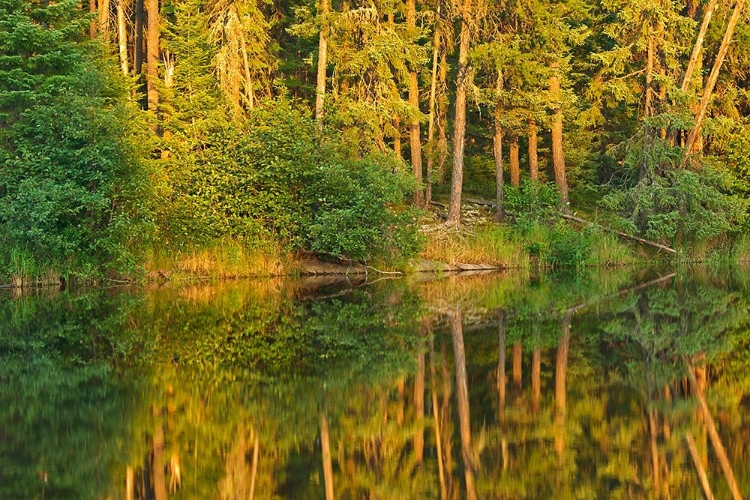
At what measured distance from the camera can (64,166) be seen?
933 inches

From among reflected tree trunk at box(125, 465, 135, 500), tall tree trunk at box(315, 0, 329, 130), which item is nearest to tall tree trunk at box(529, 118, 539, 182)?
tall tree trunk at box(315, 0, 329, 130)

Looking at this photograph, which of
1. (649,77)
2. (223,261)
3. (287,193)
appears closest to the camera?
(223,261)

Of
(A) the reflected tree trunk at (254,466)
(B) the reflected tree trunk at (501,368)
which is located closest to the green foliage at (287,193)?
(B) the reflected tree trunk at (501,368)

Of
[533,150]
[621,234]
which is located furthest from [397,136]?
[621,234]

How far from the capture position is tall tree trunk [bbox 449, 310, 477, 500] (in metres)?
6.75

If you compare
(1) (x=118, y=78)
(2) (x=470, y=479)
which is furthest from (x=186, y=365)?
(1) (x=118, y=78)

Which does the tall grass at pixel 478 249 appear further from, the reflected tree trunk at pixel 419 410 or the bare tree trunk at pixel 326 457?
the bare tree trunk at pixel 326 457

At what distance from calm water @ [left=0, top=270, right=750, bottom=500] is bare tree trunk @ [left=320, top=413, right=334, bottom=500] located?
0.02 meters

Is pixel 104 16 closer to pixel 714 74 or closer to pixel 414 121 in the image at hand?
pixel 414 121

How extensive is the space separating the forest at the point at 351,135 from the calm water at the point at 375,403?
7.23 m

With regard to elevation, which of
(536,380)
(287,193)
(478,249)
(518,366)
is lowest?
(478,249)

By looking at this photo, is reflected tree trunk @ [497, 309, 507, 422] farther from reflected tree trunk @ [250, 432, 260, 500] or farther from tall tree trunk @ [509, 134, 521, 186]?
tall tree trunk @ [509, 134, 521, 186]

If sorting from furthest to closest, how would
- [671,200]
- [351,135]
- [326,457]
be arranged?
[671,200], [351,135], [326,457]

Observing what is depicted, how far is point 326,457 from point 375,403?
195 centimetres
